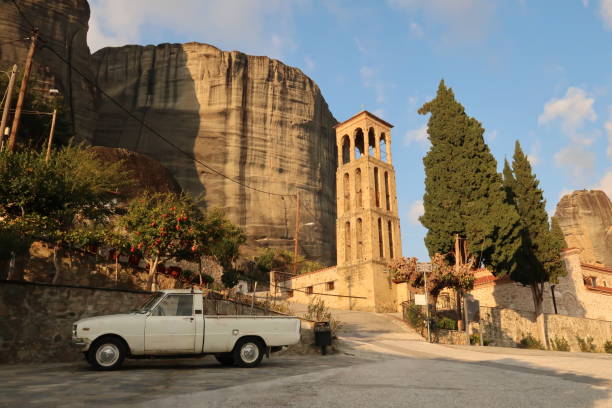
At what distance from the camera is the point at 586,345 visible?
31.7 m

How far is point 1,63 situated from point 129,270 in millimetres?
35430

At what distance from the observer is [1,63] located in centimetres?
4303

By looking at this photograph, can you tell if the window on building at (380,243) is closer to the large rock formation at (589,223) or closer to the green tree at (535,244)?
the green tree at (535,244)

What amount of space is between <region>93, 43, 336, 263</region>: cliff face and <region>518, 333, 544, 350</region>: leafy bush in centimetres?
3735

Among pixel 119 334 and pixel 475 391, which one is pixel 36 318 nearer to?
pixel 119 334

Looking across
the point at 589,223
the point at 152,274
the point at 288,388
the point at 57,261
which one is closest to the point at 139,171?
the point at 152,274

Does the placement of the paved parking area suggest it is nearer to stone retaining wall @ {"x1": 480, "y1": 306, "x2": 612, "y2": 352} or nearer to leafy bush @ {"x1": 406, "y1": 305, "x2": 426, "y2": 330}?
leafy bush @ {"x1": 406, "y1": 305, "x2": 426, "y2": 330}

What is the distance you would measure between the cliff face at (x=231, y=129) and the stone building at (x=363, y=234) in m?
19.8

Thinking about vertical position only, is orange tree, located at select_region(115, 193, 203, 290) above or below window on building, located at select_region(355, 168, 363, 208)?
below

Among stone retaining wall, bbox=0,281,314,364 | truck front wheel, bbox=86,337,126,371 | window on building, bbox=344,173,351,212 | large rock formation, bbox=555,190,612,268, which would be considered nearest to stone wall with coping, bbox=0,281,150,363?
stone retaining wall, bbox=0,281,314,364

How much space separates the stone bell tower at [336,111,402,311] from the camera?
37438mm

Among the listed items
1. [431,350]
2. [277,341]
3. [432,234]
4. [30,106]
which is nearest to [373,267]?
[432,234]

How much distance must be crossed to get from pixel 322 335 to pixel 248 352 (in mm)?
5287

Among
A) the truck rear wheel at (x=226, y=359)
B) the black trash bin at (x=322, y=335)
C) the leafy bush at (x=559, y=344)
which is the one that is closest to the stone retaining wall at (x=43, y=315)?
the truck rear wheel at (x=226, y=359)
